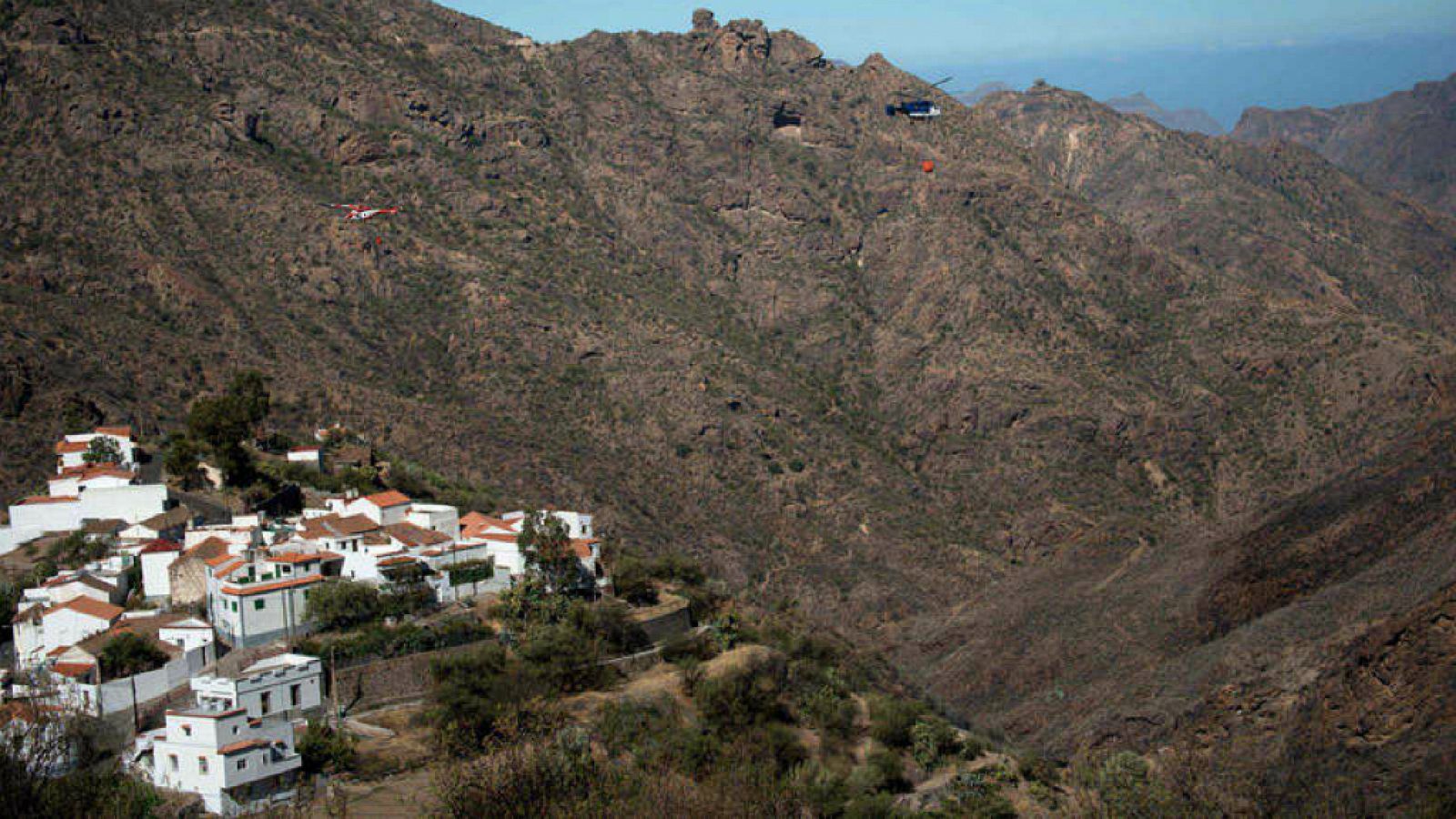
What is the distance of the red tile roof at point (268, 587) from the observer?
123ft

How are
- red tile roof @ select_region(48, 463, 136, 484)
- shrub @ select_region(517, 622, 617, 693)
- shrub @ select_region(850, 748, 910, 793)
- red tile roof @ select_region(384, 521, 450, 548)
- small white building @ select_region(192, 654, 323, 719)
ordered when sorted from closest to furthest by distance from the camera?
small white building @ select_region(192, 654, 323, 719)
shrub @ select_region(850, 748, 910, 793)
shrub @ select_region(517, 622, 617, 693)
red tile roof @ select_region(384, 521, 450, 548)
red tile roof @ select_region(48, 463, 136, 484)

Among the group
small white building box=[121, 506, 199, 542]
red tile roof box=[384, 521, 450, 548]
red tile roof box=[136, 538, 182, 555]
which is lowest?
red tile roof box=[384, 521, 450, 548]

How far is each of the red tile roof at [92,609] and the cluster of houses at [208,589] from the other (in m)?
0.05

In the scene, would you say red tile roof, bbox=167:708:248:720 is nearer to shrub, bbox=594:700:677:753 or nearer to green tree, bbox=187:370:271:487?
Result: shrub, bbox=594:700:677:753

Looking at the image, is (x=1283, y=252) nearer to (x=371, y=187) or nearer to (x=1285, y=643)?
(x=371, y=187)

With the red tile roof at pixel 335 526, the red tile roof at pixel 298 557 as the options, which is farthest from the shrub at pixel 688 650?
the red tile roof at pixel 298 557

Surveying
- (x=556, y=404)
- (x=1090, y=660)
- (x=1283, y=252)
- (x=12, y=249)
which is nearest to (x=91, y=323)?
(x=12, y=249)

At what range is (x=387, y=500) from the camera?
4703 cm

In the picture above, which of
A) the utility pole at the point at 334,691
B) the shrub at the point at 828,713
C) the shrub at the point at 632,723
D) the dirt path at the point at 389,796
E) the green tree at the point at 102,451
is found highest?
the green tree at the point at 102,451

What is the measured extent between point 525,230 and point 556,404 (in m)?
20.2

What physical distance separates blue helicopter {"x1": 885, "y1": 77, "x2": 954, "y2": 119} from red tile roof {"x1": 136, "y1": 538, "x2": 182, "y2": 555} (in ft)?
295

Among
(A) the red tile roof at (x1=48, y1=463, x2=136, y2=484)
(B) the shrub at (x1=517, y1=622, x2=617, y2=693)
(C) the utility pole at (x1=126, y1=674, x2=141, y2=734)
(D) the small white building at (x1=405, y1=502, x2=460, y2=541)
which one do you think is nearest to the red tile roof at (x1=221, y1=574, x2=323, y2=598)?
(C) the utility pole at (x1=126, y1=674, x2=141, y2=734)

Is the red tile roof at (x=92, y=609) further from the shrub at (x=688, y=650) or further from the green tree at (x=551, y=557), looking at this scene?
the shrub at (x=688, y=650)

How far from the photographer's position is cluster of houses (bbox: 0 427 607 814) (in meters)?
30.3
